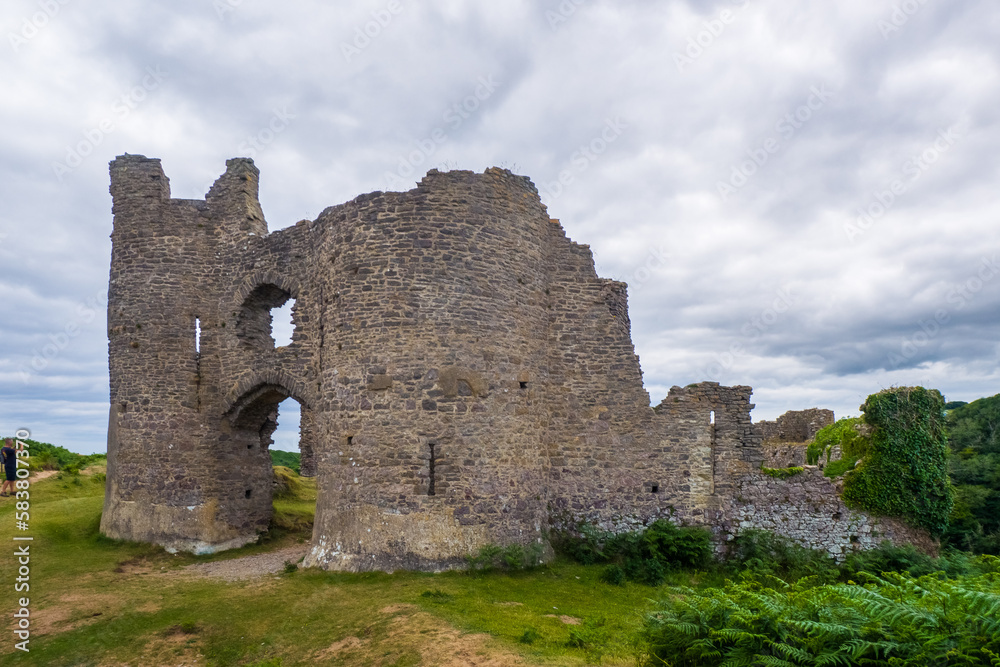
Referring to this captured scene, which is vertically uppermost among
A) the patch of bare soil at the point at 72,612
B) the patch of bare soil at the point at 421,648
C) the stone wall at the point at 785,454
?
the stone wall at the point at 785,454

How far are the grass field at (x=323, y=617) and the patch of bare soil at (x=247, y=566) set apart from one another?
0.37 metres

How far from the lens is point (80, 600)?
11773 mm

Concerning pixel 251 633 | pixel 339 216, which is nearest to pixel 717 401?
pixel 339 216

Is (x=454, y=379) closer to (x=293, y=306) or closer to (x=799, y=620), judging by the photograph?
(x=293, y=306)

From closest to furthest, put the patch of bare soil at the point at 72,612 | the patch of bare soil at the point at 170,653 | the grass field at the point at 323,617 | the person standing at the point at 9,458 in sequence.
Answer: the grass field at the point at 323,617, the patch of bare soil at the point at 170,653, the patch of bare soil at the point at 72,612, the person standing at the point at 9,458

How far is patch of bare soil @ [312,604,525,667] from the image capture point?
309 inches

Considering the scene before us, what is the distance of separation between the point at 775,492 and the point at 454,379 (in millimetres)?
8231

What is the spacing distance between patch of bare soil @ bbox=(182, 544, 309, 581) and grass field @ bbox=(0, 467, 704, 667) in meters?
0.37

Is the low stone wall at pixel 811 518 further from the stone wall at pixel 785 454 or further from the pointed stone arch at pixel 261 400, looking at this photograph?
the pointed stone arch at pixel 261 400

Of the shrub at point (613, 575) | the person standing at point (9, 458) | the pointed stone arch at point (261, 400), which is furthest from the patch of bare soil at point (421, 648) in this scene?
the person standing at point (9, 458)

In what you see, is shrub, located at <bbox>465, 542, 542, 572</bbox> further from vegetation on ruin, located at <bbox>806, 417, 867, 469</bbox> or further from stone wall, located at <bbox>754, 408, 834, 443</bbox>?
stone wall, located at <bbox>754, 408, 834, 443</bbox>

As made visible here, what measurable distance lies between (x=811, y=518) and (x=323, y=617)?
11.0m

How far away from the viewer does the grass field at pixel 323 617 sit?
8.41 meters

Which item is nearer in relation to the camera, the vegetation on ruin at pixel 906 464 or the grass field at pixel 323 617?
the grass field at pixel 323 617
